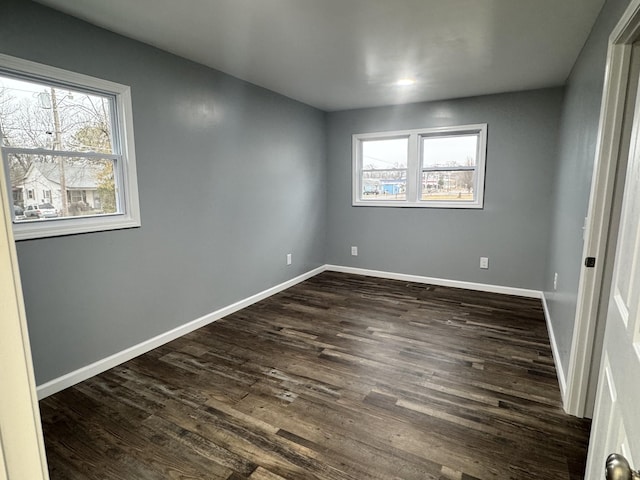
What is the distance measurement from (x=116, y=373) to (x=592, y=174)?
342cm

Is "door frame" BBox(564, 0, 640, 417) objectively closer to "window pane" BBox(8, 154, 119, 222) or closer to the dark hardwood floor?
the dark hardwood floor

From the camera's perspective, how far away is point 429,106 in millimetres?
4562

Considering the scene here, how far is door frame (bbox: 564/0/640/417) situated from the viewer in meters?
1.72

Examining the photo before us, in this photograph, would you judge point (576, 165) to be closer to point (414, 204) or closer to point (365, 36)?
point (365, 36)

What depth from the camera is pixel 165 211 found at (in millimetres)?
3016

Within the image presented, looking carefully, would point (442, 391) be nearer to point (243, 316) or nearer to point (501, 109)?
point (243, 316)

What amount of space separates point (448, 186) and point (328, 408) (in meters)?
3.44

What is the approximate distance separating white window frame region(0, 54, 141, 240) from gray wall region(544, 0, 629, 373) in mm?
3030

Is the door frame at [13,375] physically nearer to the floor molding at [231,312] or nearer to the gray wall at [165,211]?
the gray wall at [165,211]

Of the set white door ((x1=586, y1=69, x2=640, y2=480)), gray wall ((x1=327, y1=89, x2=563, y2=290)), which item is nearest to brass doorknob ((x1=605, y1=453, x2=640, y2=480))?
white door ((x1=586, y1=69, x2=640, y2=480))

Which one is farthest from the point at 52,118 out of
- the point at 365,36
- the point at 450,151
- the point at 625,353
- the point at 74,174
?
the point at 450,151

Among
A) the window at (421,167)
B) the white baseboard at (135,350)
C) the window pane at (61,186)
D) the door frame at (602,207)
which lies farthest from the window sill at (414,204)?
the window pane at (61,186)

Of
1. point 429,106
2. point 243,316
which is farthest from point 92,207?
point 429,106

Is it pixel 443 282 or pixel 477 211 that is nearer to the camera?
pixel 477 211
